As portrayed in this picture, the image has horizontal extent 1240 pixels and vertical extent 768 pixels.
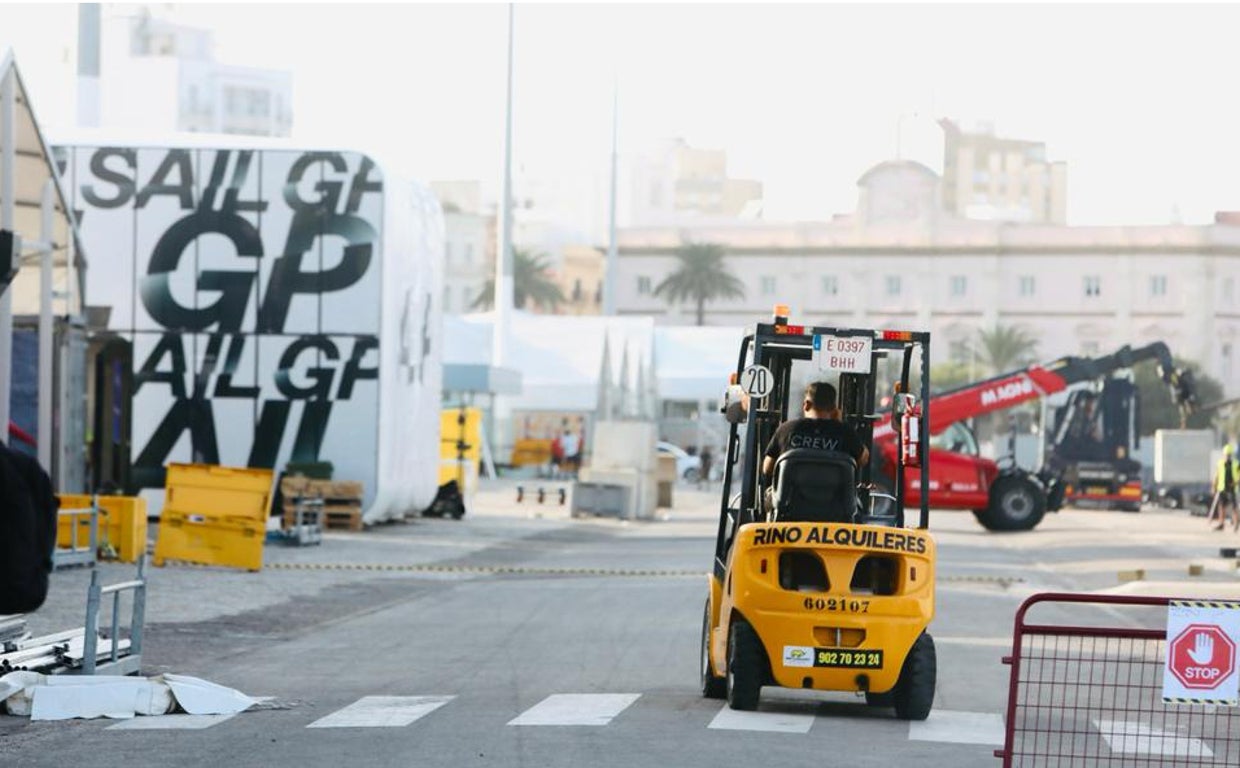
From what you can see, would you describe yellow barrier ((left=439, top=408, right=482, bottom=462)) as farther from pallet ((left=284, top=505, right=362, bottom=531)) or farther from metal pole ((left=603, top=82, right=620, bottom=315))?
metal pole ((left=603, top=82, right=620, bottom=315))

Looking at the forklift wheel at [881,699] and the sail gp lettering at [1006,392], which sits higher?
the sail gp lettering at [1006,392]

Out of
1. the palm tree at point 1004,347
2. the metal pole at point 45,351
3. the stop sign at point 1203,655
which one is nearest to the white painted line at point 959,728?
the stop sign at point 1203,655

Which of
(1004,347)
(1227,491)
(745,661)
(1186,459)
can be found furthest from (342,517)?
(1004,347)

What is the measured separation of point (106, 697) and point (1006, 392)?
3421 centimetres

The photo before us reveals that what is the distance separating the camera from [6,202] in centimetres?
2325

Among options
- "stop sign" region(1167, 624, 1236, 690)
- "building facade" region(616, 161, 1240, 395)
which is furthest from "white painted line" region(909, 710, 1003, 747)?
"building facade" region(616, 161, 1240, 395)

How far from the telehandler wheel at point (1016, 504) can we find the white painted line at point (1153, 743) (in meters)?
31.3

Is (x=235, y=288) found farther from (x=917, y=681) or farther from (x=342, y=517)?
(x=917, y=681)

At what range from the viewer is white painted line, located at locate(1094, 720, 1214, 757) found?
458 inches

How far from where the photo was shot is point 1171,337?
121500 millimetres

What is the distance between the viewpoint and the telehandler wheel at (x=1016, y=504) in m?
44.0

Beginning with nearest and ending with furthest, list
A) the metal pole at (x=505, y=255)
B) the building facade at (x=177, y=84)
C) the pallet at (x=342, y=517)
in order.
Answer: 1. the pallet at (x=342, y=517)
2. the metal pole at (x=505, y=255)
3. the building facade at (x=177, y=84)

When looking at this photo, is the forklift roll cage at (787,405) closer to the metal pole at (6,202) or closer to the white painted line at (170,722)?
the white painted line at (170,722)

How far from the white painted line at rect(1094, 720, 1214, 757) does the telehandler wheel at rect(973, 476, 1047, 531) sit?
31.3 m
